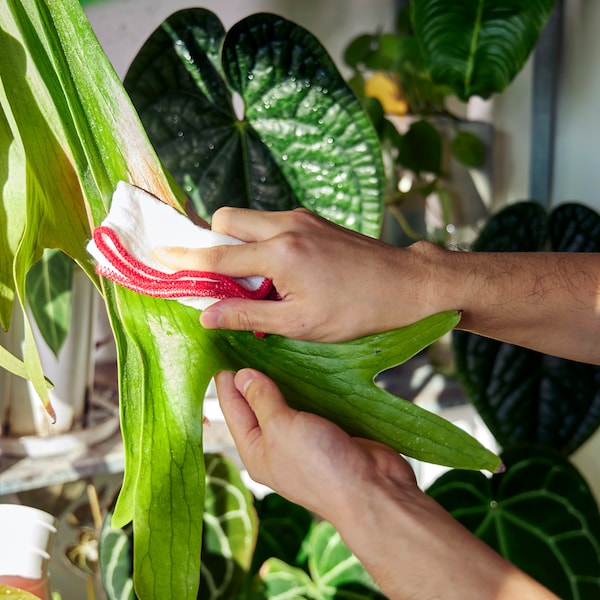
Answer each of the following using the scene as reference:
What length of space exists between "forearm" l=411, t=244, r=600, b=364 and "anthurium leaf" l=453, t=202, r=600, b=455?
1.14ft

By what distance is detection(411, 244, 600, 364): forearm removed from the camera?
0.75 m

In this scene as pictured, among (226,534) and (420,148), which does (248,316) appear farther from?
(420,148)

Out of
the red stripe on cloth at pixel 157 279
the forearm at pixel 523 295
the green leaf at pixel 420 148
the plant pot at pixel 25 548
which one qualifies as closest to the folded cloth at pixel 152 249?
the red stripe on cloth at pixel 157 279

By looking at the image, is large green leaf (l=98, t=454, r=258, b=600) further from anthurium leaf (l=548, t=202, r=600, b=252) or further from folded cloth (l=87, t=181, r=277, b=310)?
anthurium leaf (l=548, t=202, r=600, b=252)

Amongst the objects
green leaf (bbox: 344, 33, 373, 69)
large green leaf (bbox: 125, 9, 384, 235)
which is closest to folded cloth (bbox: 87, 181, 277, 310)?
large green leaf (bbox: 125, 9, 384, 235)

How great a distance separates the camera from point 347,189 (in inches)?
36.8

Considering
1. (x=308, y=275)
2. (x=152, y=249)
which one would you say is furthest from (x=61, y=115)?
(x=308, y=275)

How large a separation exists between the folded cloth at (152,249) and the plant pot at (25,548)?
421 millimetres

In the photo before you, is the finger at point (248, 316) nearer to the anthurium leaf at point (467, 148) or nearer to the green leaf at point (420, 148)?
the green leaf at point (420, 148)

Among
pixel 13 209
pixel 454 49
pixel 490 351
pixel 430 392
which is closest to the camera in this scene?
pixel 13 209

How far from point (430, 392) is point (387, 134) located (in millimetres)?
485

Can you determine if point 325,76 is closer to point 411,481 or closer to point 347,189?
point 347,189

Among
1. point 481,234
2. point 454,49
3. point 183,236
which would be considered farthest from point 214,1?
point 183,236

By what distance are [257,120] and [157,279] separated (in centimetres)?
41
